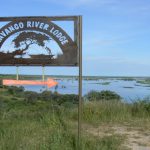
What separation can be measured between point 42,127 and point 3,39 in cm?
208

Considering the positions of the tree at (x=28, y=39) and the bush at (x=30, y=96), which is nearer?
the tree at (x=28, y=39)

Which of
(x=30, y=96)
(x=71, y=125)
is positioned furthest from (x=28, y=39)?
(x=30, y=96)

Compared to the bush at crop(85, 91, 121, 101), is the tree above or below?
above

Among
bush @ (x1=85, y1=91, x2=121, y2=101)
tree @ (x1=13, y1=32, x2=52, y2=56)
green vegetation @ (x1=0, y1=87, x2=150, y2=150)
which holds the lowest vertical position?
green vegetation @ (x1=0, y1=87, x2=150, y2=150)

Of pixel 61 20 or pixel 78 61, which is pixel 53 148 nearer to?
pixel 78 61

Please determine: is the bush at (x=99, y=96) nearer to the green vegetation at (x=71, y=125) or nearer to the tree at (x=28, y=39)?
the green vegetation at (x=71, y=125)

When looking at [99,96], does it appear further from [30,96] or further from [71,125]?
[30,96]

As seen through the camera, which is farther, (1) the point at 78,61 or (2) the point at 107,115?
(2) the point at 107,115

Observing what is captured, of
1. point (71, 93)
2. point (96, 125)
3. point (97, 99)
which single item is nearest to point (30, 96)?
point (71, 93)

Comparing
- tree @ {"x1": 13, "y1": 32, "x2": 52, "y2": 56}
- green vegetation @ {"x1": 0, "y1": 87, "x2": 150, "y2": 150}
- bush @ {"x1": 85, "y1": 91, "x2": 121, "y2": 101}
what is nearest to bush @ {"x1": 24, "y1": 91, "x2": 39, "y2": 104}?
green vegetation @ {"x1": 0, "y1": 87, "x2": 150, "y2": 150}

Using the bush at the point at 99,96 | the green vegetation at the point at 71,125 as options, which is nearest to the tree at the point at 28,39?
the green vegetation at the point at 71,125

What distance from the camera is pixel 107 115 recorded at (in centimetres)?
1194

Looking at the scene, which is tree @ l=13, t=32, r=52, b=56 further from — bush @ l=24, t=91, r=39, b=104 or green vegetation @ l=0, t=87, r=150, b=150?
bush @ l=24, t=91, r=39, b=104

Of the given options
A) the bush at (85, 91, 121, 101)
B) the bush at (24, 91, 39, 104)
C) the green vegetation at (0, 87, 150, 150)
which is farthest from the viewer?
the bush at (24, 91, 39, 104)
